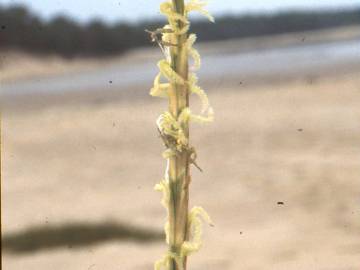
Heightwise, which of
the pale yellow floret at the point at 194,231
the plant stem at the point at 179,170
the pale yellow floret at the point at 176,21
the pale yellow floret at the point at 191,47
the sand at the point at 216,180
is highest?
the pale yellow floret at the point at 176,21

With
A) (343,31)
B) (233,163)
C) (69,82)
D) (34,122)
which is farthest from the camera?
(343,31)

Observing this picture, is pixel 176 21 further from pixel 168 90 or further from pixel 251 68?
pixel 251 68

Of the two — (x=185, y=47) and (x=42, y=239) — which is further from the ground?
(x=185, y=47)

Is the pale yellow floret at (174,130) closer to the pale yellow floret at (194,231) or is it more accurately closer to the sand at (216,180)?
the pale yellow floret at (194,231)

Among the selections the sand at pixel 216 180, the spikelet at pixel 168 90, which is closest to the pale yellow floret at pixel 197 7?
the spikelet at pixel 168 90

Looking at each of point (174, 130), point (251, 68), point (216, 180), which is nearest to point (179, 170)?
point (174, 130)

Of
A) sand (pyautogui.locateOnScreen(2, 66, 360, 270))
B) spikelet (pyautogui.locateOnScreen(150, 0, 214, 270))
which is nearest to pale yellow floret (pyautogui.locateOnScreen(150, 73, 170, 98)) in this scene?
spikelet (pyautogui.locateOnScreen(150, 0, 214, 270))

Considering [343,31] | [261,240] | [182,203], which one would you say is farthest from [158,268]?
[343,31]

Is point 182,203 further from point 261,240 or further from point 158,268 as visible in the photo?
point 261,240
